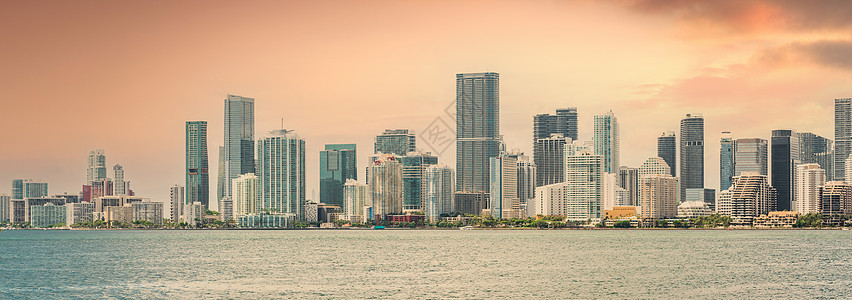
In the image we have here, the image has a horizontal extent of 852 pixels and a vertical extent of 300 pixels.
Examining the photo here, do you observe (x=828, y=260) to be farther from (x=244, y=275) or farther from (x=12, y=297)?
(x=12, y=297)

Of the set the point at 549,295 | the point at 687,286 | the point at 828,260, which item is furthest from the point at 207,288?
the point at 828,260

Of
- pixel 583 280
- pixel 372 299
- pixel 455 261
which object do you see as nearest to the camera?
pixel 372 299

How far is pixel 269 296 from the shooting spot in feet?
297

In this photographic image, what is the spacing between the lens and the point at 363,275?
114m

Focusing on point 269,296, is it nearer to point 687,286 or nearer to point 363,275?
point 363,275

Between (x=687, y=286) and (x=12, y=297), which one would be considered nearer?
(x=12, y=297)

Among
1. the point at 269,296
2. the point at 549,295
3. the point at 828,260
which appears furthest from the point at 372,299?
the point at 828,260

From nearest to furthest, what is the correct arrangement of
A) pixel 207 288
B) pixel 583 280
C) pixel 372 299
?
pixel 372 299 → pixel 207 288 → pixel 583 280

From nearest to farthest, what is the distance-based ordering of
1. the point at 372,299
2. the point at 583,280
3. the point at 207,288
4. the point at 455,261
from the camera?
the point at 372,299 → the point at 207,288 → the point at 583,280 → the point at 455,261

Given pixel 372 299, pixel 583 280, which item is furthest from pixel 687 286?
pixel 372 299

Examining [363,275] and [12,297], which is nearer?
[12,297]

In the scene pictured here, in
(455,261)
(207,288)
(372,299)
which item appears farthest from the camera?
(455,261)

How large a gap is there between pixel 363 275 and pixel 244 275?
13.9 meters

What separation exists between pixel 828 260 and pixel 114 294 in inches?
3817
